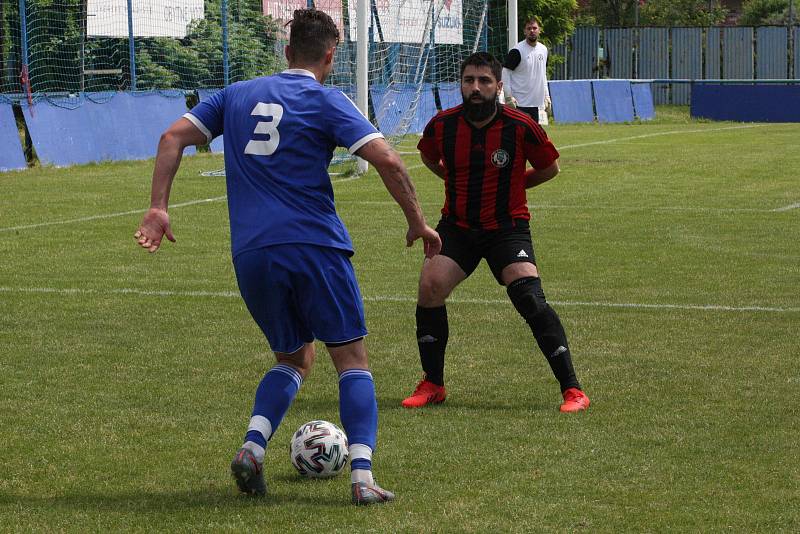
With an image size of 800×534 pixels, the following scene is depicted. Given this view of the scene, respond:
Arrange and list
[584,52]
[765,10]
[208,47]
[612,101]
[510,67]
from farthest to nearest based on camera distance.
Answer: [765,10] < [584,52] < [612,101] < [208,47] < [510,67]

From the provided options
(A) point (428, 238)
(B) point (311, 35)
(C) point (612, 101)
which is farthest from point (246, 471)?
(C) point (612, 101)

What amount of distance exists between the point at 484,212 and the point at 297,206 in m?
2.13

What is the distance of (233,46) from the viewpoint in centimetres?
2522

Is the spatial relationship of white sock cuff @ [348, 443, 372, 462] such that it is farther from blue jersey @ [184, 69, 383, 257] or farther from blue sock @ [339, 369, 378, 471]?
blue jersey @ [184, 69, 383, 257]


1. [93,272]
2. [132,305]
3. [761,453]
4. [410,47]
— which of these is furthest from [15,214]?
[761,453]

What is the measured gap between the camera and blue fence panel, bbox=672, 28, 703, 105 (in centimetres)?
4722

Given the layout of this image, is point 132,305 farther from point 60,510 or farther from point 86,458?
point 60,510

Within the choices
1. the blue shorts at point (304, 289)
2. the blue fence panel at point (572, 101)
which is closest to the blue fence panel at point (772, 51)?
the blue fence panel at point (572, 101)

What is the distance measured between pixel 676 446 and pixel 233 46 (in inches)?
805

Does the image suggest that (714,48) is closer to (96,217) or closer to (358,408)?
(96,217)

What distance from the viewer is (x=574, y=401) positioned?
21.7 ft

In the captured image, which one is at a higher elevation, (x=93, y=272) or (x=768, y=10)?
(x=768, y=10)

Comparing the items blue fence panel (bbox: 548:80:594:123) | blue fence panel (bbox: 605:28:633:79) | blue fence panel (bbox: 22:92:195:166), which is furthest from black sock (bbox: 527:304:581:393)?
blue fence panel (bbox: 605:28:633:79)

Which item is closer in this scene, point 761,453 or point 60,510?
point 60,510
